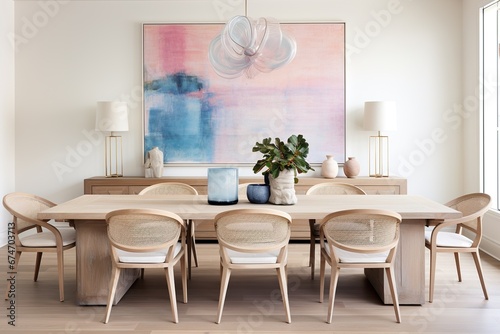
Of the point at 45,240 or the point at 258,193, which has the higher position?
the point at 258,193

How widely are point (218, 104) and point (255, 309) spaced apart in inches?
124

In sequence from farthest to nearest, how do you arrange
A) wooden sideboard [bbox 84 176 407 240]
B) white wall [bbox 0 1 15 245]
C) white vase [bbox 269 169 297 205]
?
white wall [bbox 0 1 15 245] < wooden sideboard [bbox 84 176 407 240] < white vase [bbox 269 169 297 205]

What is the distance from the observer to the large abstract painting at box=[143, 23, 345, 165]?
618 centimetres

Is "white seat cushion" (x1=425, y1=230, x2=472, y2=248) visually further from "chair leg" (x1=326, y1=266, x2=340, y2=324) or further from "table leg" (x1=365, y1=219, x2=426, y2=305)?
"chair leg" (x1=326, y1=266, x2=340, y2=324)

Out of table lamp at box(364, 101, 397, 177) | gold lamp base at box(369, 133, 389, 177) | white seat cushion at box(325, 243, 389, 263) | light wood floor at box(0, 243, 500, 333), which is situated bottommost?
light wood floor at box(0, 243, 500, 333)

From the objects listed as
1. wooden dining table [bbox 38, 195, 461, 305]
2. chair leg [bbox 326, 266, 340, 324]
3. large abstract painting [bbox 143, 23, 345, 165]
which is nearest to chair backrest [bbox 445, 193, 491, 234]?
wooden dining table [bbox 38, 195, 461, 305]

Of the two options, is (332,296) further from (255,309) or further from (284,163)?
(284,163)

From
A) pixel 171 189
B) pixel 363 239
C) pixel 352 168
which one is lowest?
pixel 363 239

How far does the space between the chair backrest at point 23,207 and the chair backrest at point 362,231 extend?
2.20 meters

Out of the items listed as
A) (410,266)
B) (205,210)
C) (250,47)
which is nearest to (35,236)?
(205,210)

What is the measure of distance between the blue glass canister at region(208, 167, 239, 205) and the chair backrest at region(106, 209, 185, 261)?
536 mm

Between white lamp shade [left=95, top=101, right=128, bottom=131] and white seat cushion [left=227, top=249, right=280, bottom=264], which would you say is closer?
white seat cushion [left=227, top=249, right=280, bottom=264]

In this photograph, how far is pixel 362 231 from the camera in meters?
3.29

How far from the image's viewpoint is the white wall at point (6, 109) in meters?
5.88
